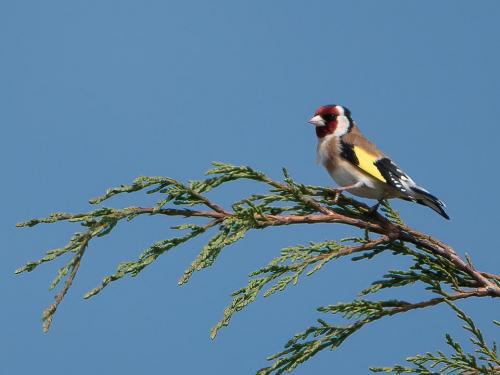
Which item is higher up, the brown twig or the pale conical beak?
the pale conical beak

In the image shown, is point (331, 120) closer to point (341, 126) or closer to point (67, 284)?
point (341, 126)

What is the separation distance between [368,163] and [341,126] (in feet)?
3.10

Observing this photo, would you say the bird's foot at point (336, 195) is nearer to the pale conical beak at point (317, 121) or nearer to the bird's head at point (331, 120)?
the bird's head at point (331, 120)

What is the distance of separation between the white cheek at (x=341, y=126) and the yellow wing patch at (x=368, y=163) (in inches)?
16.5

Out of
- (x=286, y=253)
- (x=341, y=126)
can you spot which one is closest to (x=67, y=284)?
(x=286, y=253)

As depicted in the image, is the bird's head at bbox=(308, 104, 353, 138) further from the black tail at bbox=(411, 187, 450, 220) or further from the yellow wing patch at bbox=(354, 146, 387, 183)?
the black tail at bbox=(411, 187, 450, 220)

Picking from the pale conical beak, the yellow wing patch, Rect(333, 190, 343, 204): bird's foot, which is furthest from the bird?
Rect(333, 190, 343, 204): bird's foot

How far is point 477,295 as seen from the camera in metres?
3.89

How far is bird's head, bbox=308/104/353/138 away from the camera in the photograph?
603 centimetres

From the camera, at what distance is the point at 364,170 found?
5.13 metres

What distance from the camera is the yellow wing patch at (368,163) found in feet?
16.7

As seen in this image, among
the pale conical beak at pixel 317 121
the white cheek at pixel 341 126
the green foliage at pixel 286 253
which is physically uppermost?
the pale conical beak at pixel 317 121

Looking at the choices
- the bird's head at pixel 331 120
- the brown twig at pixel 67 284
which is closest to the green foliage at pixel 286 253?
the brown twig at pixel 67 284

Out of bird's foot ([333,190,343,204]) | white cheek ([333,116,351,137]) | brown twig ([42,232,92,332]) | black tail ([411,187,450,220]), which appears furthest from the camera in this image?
white cheek ([333,116,351,137])
